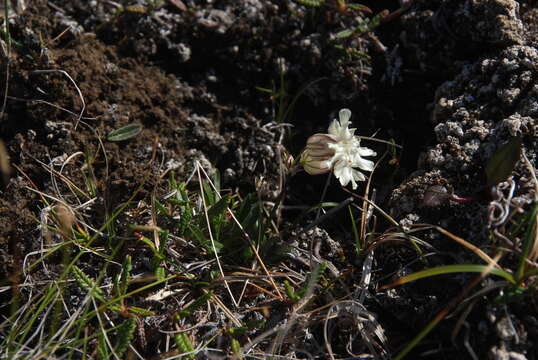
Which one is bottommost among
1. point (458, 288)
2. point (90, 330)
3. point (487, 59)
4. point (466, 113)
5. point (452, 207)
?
point (90, 330)

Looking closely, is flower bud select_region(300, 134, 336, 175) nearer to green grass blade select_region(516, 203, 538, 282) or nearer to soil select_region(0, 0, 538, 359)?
soil select_region(0, 0, 538, 359)

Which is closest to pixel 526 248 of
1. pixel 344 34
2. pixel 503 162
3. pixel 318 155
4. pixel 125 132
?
pixel 503 162

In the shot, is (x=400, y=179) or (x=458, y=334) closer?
(x=458, y=334)

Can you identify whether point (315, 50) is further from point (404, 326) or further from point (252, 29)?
point (404, 326)

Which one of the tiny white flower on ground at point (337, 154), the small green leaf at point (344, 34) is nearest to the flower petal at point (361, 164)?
the tiny white flower on ground at point (337, 154)

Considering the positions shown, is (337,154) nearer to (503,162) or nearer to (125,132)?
(503,162)

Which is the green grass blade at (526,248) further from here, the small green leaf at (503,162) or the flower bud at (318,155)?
the flower bud at (318,155)

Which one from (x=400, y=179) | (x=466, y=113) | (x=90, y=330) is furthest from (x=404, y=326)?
(x=90, y=330)
